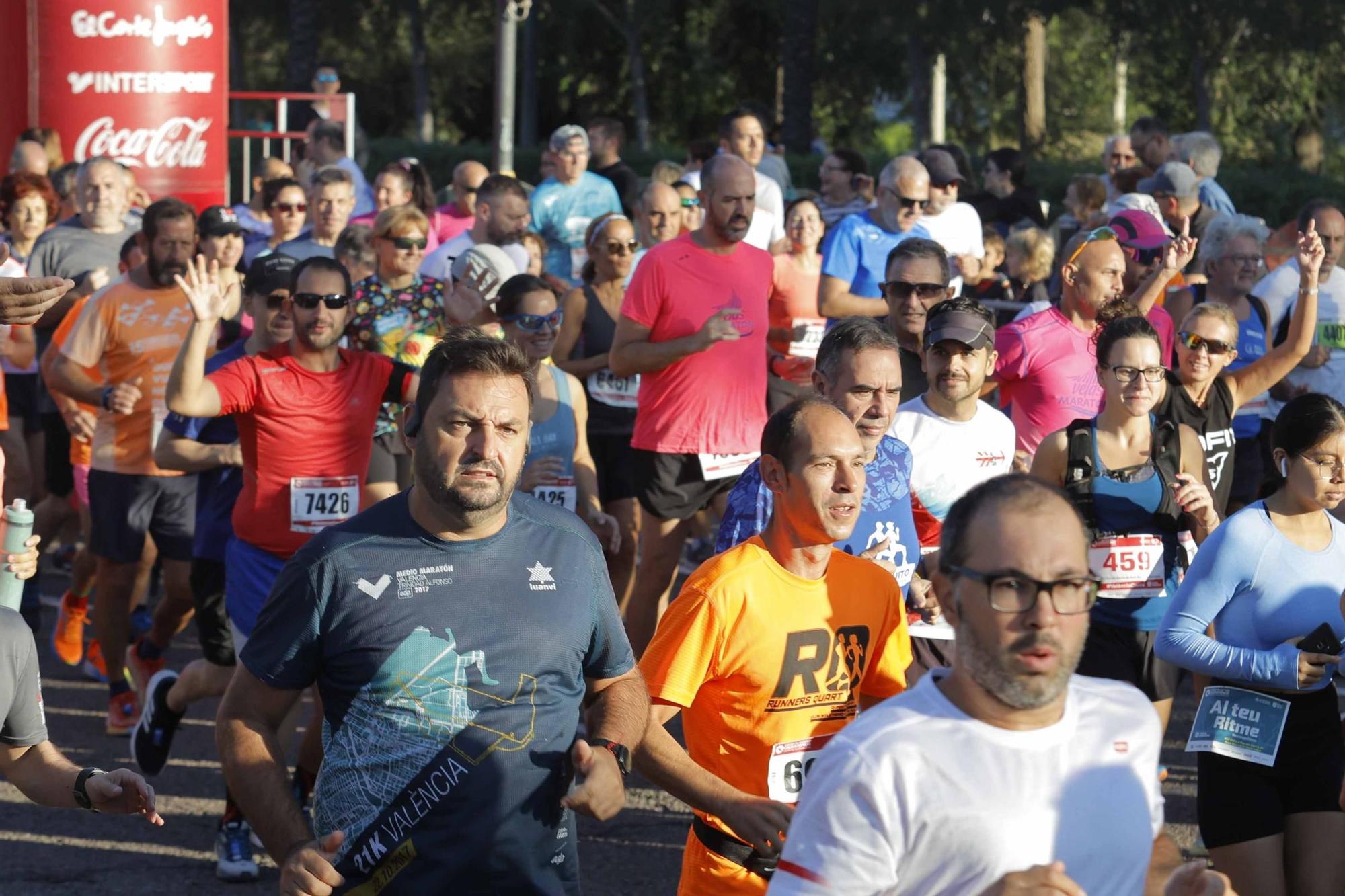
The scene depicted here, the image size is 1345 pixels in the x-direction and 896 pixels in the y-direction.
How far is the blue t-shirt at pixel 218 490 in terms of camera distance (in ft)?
21.6

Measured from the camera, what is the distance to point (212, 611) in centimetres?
661

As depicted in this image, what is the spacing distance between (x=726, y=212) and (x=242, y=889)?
343 centimetres

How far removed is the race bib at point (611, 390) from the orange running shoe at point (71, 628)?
264cm

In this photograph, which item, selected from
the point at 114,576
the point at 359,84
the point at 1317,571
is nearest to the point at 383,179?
the point at 114,576

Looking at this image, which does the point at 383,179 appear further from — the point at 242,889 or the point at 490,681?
the point at 490,681

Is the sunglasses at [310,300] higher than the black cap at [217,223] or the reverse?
the reverse

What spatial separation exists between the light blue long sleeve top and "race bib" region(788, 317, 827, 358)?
4242 mm

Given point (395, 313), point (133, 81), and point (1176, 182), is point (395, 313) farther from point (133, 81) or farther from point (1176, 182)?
point (133, 81)

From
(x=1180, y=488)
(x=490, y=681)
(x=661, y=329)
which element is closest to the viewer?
(x=490, y=681)

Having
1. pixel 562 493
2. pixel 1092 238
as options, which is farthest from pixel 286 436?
pixel 1092 238

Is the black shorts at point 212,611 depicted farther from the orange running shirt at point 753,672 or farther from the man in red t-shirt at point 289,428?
the orange running shirt at point 753,672

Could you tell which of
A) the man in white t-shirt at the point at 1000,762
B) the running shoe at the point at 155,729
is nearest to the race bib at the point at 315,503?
the running shoe at the point at 155,729

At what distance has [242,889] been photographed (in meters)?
5.89

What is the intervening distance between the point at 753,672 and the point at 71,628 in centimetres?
576
